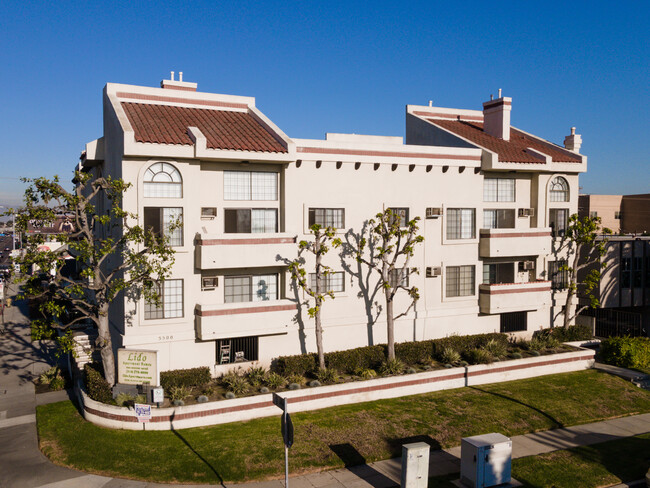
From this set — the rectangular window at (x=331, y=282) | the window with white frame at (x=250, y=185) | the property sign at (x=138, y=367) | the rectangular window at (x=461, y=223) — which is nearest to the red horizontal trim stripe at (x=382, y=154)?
the window with white frame at (x=250, y=185)

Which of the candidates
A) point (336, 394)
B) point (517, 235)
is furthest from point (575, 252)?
point (336, 394)

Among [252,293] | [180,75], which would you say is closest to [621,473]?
[252,293]

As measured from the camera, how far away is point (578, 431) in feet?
67.8

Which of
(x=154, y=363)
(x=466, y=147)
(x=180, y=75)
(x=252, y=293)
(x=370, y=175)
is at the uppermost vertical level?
(x=180, y=75)

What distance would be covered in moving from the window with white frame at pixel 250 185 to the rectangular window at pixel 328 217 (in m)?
1.93

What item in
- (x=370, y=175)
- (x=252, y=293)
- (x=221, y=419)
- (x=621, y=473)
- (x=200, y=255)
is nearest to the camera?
(x=621, y=473)

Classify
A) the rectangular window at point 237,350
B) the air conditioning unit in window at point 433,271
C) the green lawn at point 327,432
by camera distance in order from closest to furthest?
1. the green lawn at point 327,432
2. the rectangular window at point 237,350
3. the air conditioning unit in window at point 433,271

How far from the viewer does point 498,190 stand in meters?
30.0

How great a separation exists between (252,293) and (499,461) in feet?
41.6

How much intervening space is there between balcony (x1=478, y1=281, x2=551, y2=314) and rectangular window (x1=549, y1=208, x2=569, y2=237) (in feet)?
11.0

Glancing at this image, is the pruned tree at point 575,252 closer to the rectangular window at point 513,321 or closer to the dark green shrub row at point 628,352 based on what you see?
the rectangular window at point 513,321

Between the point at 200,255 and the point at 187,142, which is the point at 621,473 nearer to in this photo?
the point at 200,255

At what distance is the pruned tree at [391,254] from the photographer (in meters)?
25.0

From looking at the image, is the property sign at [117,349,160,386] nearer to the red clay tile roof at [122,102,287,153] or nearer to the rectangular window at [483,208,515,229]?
the red clay tile roof at [122,102,287,153]
